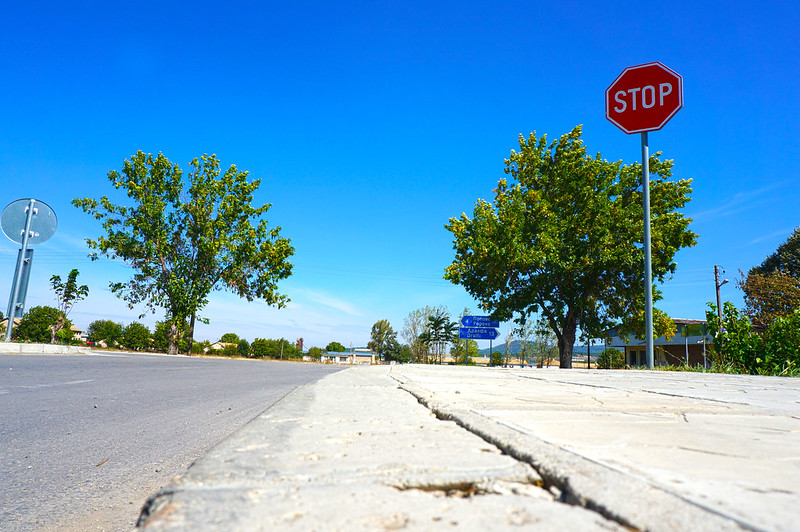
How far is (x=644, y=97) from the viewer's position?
10484mm

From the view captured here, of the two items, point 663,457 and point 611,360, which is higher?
point 663,457

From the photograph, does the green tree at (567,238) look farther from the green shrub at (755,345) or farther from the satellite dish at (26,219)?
the satellite dish at (26,219)

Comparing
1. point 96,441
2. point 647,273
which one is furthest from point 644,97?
point 96,441

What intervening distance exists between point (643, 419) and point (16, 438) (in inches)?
144

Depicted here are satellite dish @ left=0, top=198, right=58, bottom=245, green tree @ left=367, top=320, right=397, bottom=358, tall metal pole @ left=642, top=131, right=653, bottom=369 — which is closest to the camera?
tall metal pole @ left=642, top=131, right=653, bottom=369

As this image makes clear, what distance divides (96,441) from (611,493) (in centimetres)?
330

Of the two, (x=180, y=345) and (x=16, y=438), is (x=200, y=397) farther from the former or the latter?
(x=180, y=345)

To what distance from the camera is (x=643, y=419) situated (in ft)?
7.08

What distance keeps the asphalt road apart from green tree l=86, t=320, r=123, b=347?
4948cm

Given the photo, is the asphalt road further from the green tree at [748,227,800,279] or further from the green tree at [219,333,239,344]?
the green tree at [219,333,239,344]

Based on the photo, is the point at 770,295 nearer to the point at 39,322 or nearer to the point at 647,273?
the point at 647,273

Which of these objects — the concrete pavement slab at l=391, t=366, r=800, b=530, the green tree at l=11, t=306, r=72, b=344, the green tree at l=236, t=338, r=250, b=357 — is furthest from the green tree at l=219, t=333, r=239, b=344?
the concrete pavement slab at l=391, t=366, r=800, b=530

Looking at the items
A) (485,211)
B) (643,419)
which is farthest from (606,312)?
(643,419)

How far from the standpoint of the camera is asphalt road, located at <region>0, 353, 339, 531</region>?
2.07m
